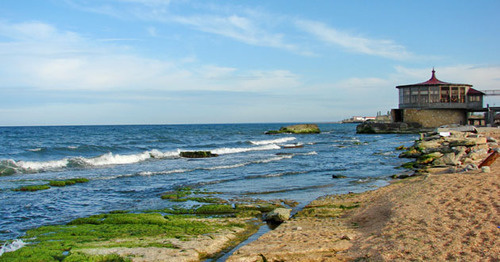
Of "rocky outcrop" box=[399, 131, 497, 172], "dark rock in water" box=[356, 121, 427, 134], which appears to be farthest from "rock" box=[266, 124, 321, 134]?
"rocky outcrop" box=[399, 131, 497, 172]

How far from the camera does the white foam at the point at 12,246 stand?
25.0 feet

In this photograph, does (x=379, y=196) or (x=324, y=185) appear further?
(x=324, y=185)

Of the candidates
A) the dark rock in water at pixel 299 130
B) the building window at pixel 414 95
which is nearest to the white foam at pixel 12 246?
the building window at pixel 414 95

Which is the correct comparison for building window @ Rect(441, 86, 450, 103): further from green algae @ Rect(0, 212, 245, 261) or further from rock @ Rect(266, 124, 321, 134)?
green algae @ Rect(0, 212, 245, 261)

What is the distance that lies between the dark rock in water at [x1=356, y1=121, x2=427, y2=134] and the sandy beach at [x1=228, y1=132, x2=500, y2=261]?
49.5m

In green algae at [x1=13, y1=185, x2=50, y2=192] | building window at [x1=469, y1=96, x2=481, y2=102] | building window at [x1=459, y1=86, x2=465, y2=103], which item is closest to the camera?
green algae at [x1=13, y1=185, x2=50, y2=192]

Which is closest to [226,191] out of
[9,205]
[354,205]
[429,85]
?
[354,205]

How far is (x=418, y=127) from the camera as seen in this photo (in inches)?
2287

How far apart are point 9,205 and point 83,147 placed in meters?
27.2

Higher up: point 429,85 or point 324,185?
point 429,85

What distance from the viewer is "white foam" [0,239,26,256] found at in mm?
7627

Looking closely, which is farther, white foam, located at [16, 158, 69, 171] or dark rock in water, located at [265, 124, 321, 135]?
dark rock in water, located at [265, 124, 321, 135]

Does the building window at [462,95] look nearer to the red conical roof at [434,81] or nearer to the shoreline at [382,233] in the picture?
the red conical roof at [434,81]

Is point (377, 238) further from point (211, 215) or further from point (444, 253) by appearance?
point (211, 215)
